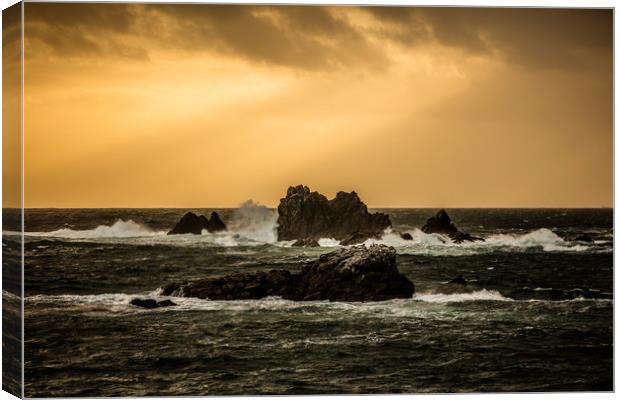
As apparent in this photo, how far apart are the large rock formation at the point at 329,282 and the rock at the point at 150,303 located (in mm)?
161

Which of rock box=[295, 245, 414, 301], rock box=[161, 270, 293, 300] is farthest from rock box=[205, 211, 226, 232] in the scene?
rock box=[295, 245, 414, 301]

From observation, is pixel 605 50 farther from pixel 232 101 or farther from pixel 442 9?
pixel 232 101

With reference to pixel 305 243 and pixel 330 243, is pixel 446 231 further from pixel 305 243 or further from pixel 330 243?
pixel 305 243

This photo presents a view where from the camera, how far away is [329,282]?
393 inches

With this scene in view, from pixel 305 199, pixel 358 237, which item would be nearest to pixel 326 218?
Answer: pixel 305 199

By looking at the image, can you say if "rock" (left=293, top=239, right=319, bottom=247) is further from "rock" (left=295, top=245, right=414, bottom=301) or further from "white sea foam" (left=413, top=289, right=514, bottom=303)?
"white sea foam" (left=413, top=289, right=514, bottom=303)

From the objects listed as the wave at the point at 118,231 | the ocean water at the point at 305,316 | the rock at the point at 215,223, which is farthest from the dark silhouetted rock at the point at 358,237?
the wave at the point at 118,231

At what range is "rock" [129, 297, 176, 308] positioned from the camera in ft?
31.6

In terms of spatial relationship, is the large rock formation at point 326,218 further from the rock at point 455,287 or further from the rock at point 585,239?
the rock at point 585,239

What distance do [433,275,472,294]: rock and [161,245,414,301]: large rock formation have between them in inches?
13.3

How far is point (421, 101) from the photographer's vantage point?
1019 cm

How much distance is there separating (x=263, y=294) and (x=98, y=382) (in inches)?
78.4

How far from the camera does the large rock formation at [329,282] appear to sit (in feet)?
32.3

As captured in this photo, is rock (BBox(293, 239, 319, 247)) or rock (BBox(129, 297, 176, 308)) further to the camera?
rock (BBox(293, 239, 319, 247))
